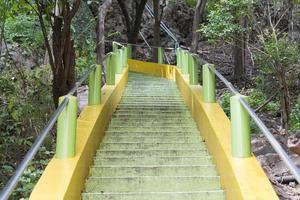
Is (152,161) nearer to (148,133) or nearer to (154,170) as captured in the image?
(154,170)

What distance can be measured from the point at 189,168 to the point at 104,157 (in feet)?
3.68

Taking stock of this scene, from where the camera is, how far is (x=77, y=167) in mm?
3908

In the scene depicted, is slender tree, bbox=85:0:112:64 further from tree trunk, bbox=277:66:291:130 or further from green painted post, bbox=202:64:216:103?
tree trunk, bbox=277:66:291:130

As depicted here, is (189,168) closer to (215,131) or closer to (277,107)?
(215,131)

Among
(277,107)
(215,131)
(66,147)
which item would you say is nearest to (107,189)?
(66,147)

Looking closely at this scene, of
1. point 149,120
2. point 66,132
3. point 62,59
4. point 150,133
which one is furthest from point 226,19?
point 66,132

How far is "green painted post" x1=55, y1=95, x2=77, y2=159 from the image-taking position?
389cm

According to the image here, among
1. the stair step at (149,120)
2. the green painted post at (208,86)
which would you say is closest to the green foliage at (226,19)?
the stair step at (149,120)

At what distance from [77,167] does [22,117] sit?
183 inches

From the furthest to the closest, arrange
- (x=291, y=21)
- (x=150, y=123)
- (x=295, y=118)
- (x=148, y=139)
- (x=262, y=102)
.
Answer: (x=291, y=21) → (x=262, y=102) → (x=295, y=118) → (x=150, y=123) → (x=148, y=139)

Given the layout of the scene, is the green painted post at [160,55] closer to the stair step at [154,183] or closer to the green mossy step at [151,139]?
the green mossy step at [151,139]

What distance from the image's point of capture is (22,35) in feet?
40.3

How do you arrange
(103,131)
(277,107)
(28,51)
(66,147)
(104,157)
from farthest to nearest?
1. (28,51)
2. (277,107)
3. (103,131)
4. (104,157)
5. (66,147)

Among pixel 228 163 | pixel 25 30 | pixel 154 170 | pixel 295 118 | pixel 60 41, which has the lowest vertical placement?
pixel 295 118
